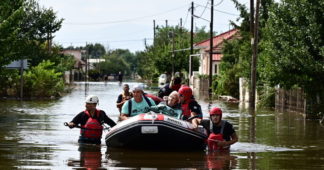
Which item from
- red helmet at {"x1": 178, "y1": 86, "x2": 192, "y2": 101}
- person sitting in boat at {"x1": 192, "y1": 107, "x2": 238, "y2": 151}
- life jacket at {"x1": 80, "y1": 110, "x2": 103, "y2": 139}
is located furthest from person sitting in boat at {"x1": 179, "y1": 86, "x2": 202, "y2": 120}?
life jacket at {"x1": 80, "y1": 110, "x2": 103, "y2": 139}

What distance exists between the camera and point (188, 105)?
60.0 ft

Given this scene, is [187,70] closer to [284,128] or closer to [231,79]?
[231,79]

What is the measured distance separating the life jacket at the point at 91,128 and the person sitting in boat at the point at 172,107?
4.10 ft

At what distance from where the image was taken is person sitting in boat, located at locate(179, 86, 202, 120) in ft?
59.7

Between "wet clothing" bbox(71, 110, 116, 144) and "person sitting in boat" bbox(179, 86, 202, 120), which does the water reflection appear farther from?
"person sitting in boat" bbox(179, 86, 202, 120)

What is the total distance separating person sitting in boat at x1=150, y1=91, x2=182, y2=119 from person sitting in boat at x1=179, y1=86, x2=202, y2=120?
0.96ft

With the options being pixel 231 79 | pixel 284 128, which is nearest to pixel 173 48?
pixel 231 79

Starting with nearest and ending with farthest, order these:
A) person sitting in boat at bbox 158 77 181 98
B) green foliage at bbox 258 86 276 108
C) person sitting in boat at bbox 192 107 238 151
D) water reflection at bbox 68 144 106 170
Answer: water reflection at bbox 68 144 106 170 → person sitting in boat at bbox 192 107 238 151 → person sitting in boat at bbox 158 77 181 98 → green foliage at bbox 258 86 276 108

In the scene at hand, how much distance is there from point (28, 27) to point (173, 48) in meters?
30.1

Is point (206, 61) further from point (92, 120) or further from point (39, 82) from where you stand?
point (92, 120)

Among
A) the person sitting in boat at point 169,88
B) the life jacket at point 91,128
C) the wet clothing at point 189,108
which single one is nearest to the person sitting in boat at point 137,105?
the life jacket at point 91,128

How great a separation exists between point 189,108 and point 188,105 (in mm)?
77

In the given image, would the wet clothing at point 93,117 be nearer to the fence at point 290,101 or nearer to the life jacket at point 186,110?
the life jacket at point 186,110

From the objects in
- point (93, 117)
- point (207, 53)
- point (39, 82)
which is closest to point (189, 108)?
point (93, 117)
